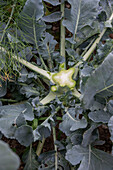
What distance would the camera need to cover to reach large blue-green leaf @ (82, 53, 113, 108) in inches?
29.5

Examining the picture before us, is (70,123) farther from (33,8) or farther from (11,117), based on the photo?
(33,8)

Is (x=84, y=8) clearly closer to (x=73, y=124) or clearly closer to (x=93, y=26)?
(x=93, y=26)

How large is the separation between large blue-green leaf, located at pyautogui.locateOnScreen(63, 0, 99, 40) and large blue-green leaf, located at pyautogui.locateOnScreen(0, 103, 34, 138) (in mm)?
465

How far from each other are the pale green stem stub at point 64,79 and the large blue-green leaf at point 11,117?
19 cm

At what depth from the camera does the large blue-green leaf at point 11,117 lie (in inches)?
33.8

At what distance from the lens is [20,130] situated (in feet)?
2.74

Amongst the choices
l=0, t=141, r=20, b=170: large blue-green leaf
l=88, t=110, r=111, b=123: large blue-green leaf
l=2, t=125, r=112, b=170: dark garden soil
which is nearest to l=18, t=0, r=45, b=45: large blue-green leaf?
l=88, t=110, r=111, b=123: large blue-green leaf

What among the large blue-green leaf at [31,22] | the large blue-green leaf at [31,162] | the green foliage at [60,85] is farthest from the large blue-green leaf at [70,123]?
the large blue-green leaf at [31,22]

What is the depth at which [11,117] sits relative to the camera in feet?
2.93

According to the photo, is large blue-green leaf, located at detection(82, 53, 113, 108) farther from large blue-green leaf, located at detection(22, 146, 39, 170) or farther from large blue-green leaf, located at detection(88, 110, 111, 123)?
large blue-green leaf, located at detection(22, 146, 39, 170)

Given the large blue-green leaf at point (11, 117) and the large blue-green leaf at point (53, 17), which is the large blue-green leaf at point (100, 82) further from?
the large blue-green leaf at point (53, 17)

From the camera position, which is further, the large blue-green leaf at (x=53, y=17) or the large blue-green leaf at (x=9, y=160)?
the large blue-green leaf at (x=53, y=17)

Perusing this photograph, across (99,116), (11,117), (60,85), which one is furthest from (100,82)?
(11,117)

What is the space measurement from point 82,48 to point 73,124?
0.43m
